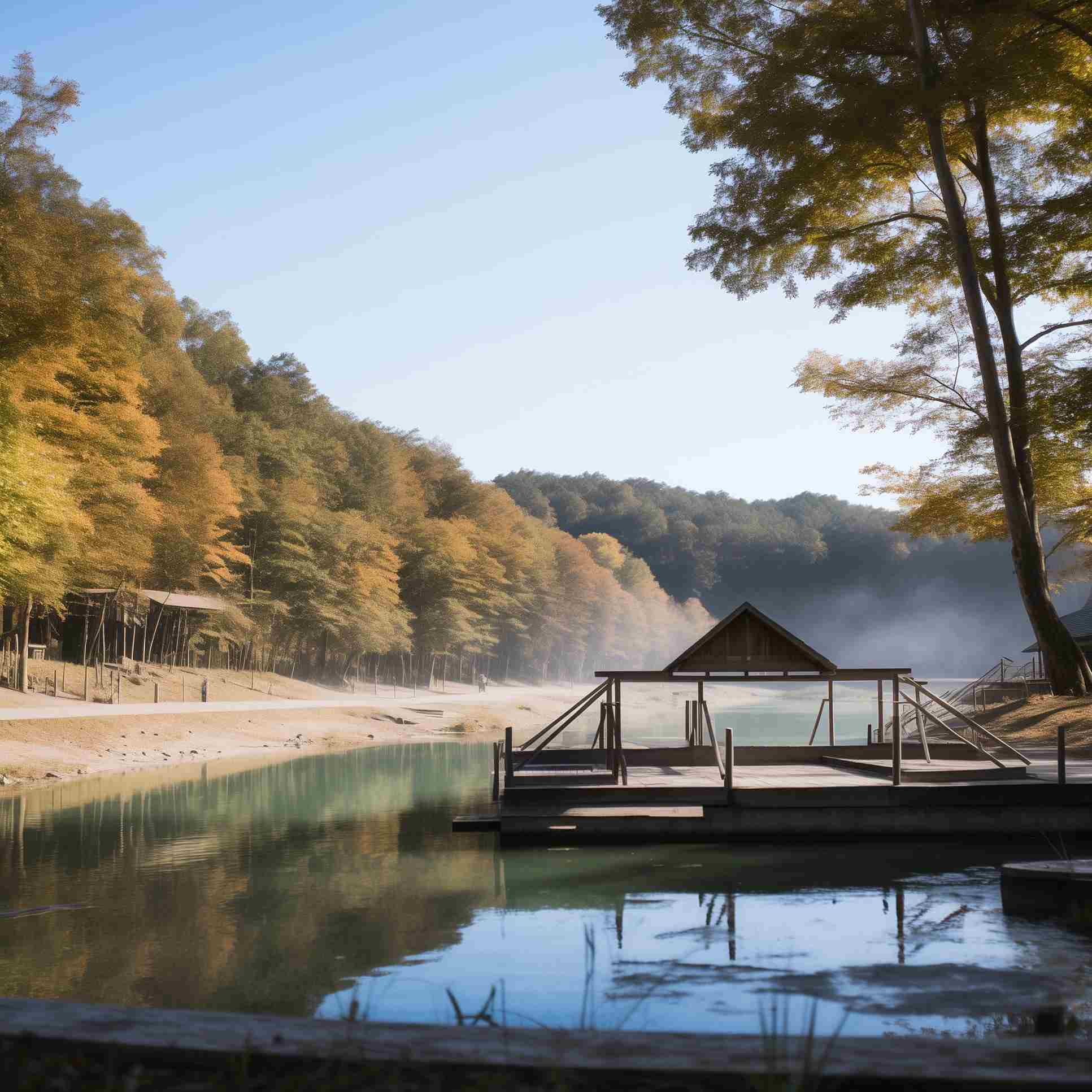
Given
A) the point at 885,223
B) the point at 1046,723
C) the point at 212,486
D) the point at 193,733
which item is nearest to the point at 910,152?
the point at 885,223

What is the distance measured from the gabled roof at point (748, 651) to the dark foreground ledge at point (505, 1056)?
42.6ft

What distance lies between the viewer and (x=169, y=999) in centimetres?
879

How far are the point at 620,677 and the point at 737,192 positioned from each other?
14094mm

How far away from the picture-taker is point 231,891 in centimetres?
1363

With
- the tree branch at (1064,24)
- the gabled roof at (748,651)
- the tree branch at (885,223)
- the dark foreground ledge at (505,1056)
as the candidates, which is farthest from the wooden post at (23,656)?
the dark foreground ledge at (505,1056)

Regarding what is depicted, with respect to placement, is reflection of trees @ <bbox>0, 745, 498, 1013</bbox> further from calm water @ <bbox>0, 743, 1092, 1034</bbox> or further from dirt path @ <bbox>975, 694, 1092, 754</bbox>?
dirt path @ <bbox>975, 694, 1092, 754</bbox>

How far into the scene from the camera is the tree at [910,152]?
2341 centimetres

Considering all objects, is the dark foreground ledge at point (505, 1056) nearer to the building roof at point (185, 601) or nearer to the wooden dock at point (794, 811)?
the wooden dock at point (794, 811)

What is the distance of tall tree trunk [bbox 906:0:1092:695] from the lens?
24.5 meters

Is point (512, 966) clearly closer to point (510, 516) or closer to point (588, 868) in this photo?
point (588, 868)

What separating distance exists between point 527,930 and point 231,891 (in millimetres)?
4556

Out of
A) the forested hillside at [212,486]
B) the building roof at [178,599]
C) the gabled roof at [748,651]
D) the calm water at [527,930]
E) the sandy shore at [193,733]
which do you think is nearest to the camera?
the calm water at [527,930]

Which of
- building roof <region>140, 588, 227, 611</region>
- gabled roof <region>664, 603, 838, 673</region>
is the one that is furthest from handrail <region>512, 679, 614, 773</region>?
building roof <region>140, 588, 227, 611</region>

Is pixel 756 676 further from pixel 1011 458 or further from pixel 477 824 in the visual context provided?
pixel 1011 458
